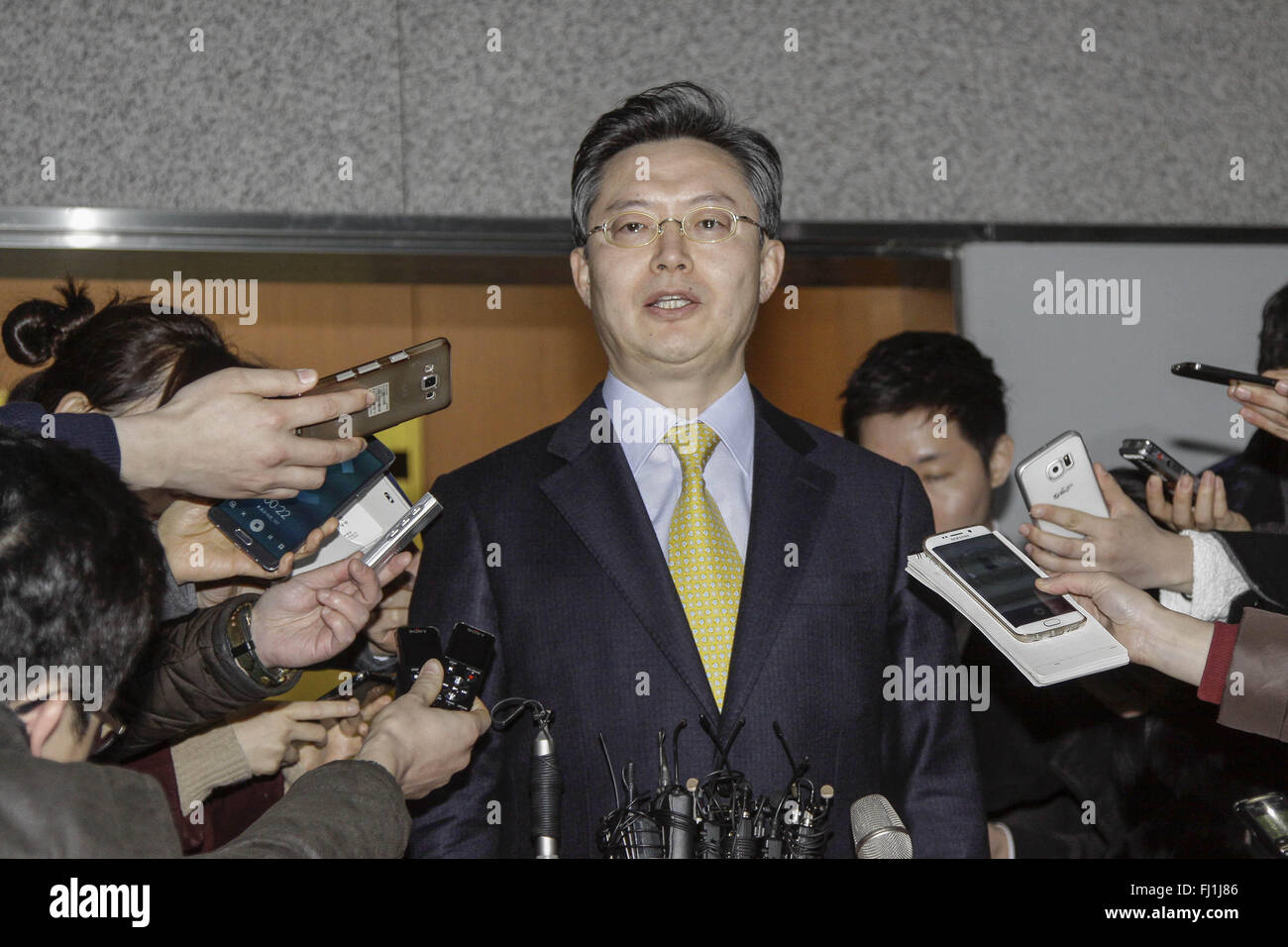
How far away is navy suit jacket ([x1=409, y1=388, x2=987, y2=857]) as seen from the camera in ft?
4.55

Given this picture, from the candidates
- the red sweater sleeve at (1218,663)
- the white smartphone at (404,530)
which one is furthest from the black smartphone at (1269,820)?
the white smartphone at (404,530)

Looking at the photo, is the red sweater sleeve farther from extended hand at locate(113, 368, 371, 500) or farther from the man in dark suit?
extended hand at locate(113, 368, 371, 500)

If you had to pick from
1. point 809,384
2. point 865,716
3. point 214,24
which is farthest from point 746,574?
point 214,24

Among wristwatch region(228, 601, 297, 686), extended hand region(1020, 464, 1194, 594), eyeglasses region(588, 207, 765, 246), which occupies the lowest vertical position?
wristwatch region(228, 601, 297, 686)

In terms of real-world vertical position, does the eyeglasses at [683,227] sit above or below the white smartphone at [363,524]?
above

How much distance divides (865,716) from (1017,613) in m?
0.23

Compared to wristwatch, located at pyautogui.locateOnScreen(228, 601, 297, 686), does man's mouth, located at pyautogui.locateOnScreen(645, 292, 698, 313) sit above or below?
above

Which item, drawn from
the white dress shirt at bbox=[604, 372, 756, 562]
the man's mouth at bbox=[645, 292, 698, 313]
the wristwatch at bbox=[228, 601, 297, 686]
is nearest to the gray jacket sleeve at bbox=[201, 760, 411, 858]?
the wristwatch at bbox=[228, 601, 297, 686]

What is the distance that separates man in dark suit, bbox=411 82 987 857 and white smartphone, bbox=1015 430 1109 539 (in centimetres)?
22

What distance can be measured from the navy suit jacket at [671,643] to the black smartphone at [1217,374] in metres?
0.40

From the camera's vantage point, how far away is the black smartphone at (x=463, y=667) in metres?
1.25

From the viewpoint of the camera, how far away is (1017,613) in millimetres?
1286

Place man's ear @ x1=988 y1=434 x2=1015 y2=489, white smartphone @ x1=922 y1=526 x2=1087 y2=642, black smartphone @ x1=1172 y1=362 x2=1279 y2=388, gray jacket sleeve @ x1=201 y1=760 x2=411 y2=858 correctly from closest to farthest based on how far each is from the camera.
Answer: gray jacket sleeve @ x1=201 y1=760 x2=411 y2=858 → white smartphone @ x1=922 y1=526 x2=1087 y2=642 → black smartphone @ x1=1172 y1=362 x2=1279 y2=388 → man's ear @ x1=988 y1=434 x2=1015 y2=489

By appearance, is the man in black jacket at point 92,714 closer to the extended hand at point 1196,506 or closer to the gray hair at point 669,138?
the gray hair at point 669,138
